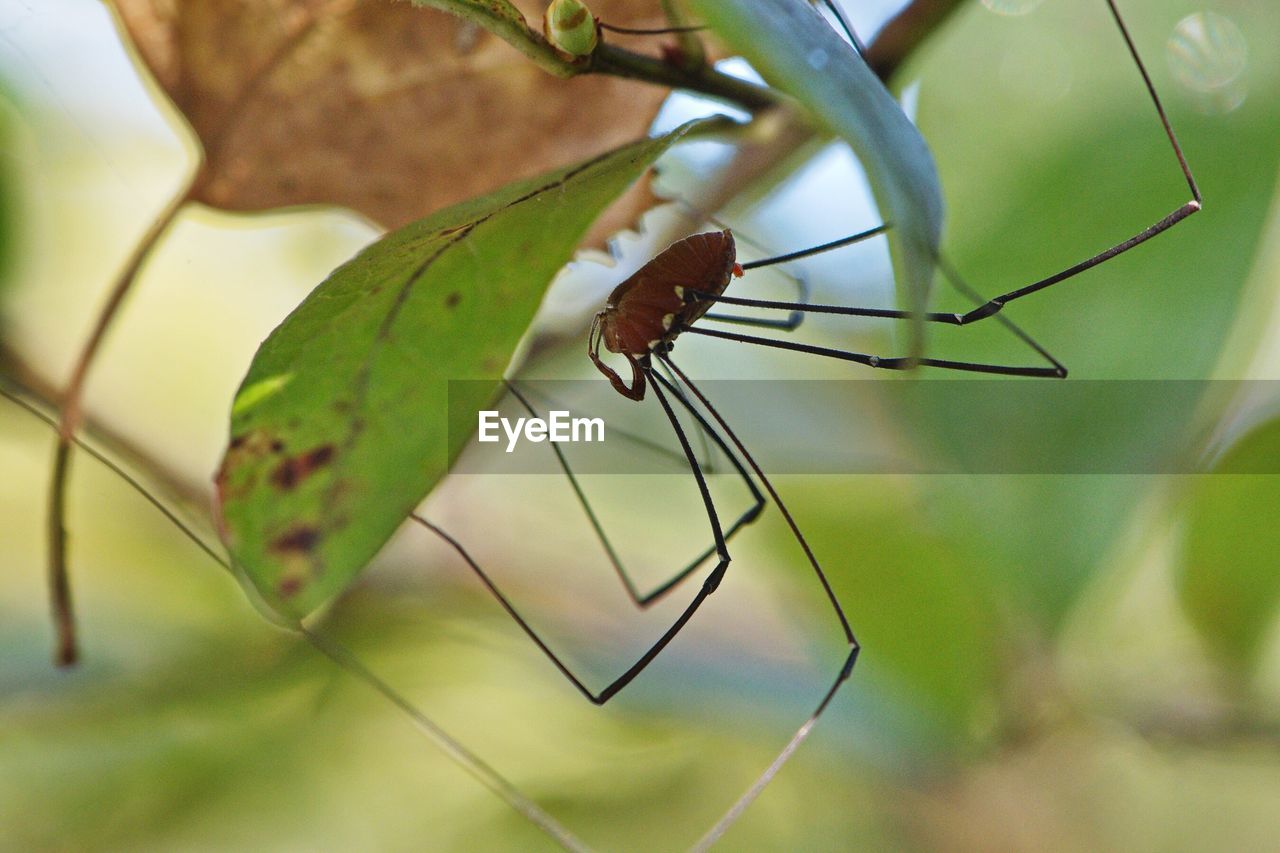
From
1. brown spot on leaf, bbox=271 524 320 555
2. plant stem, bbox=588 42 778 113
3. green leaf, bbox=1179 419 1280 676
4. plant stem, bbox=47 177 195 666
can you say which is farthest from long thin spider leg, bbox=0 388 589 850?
green leaf, bbox=1179 419 1280 676

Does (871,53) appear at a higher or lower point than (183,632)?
higher

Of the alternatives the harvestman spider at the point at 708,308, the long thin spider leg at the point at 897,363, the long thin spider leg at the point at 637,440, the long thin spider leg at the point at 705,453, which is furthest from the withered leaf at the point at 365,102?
the long thin spider leg at the point at 705,453

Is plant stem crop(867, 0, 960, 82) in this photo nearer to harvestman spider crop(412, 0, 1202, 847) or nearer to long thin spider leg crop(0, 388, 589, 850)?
harvestman spider crop(412, 0, 1202, 847)

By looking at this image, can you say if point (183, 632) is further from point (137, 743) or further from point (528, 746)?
point (528, 746)

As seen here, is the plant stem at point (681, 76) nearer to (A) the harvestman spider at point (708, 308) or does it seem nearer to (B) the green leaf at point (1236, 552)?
(A) the harvestman spider at point (708, 308)

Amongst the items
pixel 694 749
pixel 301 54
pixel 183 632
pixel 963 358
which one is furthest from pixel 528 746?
pixel 301 54

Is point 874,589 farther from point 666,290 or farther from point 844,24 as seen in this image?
point 844,24

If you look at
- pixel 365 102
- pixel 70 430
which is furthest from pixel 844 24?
pixel 70 430
